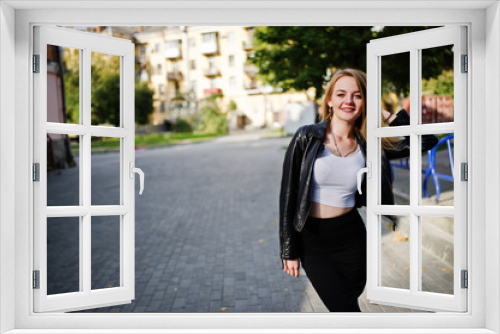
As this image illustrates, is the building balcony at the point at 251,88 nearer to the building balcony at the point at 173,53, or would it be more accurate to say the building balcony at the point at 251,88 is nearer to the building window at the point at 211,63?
the building window at the point at 211,63

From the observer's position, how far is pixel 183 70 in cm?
4569

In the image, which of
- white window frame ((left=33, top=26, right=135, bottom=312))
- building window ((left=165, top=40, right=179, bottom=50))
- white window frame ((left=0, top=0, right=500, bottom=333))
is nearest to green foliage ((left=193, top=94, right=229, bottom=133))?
building window ((left=165, top=40, right=179, bottom=50))

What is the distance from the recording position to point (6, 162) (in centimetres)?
260

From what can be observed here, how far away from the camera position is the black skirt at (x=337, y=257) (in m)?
2.99

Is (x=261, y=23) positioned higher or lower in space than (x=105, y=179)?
higher

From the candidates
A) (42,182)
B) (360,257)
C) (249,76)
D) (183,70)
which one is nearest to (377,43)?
(360,257)

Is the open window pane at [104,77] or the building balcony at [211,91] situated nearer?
the open window pane at [104,77]

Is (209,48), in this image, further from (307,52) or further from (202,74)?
(307,52)

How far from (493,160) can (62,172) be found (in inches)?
527

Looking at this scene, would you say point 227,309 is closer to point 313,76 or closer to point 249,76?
point 313,76

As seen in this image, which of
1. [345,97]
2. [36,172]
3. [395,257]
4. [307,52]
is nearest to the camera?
[36,172]

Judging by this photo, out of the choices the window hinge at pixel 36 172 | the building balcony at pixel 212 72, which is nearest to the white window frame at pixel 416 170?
the window hinge at pixel 36 172

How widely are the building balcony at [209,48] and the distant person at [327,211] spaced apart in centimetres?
4038

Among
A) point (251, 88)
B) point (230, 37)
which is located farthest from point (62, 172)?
point (230, 37)
